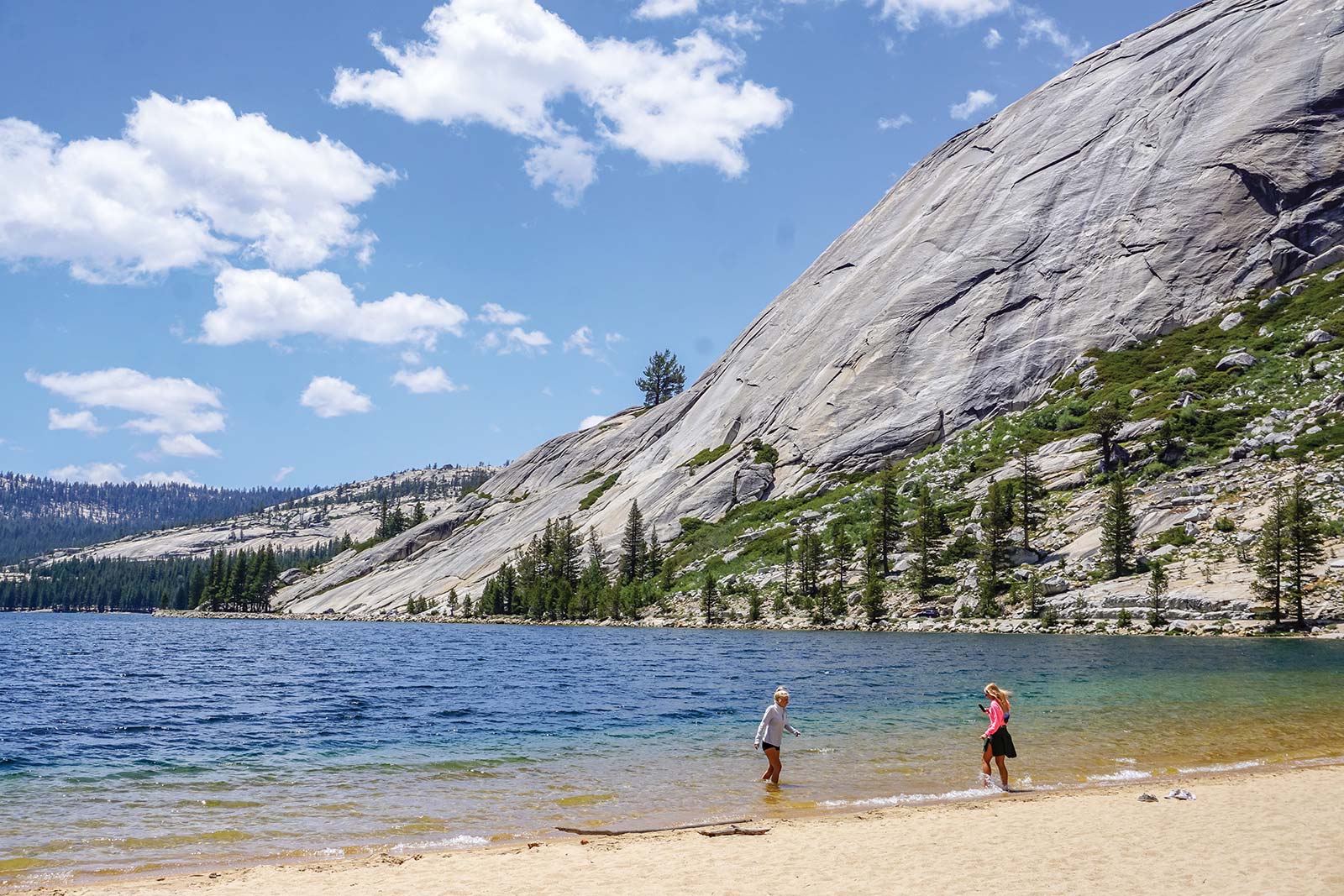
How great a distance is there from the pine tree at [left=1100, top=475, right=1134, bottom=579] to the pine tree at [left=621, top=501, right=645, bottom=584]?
68126 millimetres

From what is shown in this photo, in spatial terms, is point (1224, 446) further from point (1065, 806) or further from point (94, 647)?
point (94, 647)

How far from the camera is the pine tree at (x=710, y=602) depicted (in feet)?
347

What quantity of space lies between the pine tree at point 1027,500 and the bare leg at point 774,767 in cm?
7471

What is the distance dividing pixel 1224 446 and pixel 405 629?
324 feet

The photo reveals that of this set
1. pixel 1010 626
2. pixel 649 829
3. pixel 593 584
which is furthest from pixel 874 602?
pixel 649 829

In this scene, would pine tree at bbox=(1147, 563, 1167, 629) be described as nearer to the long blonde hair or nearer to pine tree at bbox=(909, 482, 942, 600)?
pine tree at bbox=(909, 482, 942, 600)

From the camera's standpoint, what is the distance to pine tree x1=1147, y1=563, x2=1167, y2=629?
228ft

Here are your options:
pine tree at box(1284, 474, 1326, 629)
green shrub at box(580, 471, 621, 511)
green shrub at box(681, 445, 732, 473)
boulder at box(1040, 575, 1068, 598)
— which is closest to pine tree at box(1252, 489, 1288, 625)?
pine tree at box(1284, 474, 1326, 629)

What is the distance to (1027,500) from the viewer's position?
302 ft

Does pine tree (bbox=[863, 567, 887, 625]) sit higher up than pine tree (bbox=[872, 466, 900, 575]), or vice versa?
pine tree (bbox=[872, 466, 900, 575])

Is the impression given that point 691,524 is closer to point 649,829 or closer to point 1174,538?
point 1174,538

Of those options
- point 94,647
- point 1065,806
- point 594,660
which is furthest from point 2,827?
point 94,647

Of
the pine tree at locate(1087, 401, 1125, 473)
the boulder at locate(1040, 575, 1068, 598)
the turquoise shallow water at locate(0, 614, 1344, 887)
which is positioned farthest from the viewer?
the pine tree at locate(1087, 401, 1125, 473)

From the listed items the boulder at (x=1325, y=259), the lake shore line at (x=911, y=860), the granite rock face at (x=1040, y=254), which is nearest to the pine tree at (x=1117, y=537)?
the granite rock face at (x=1040, y=254)
